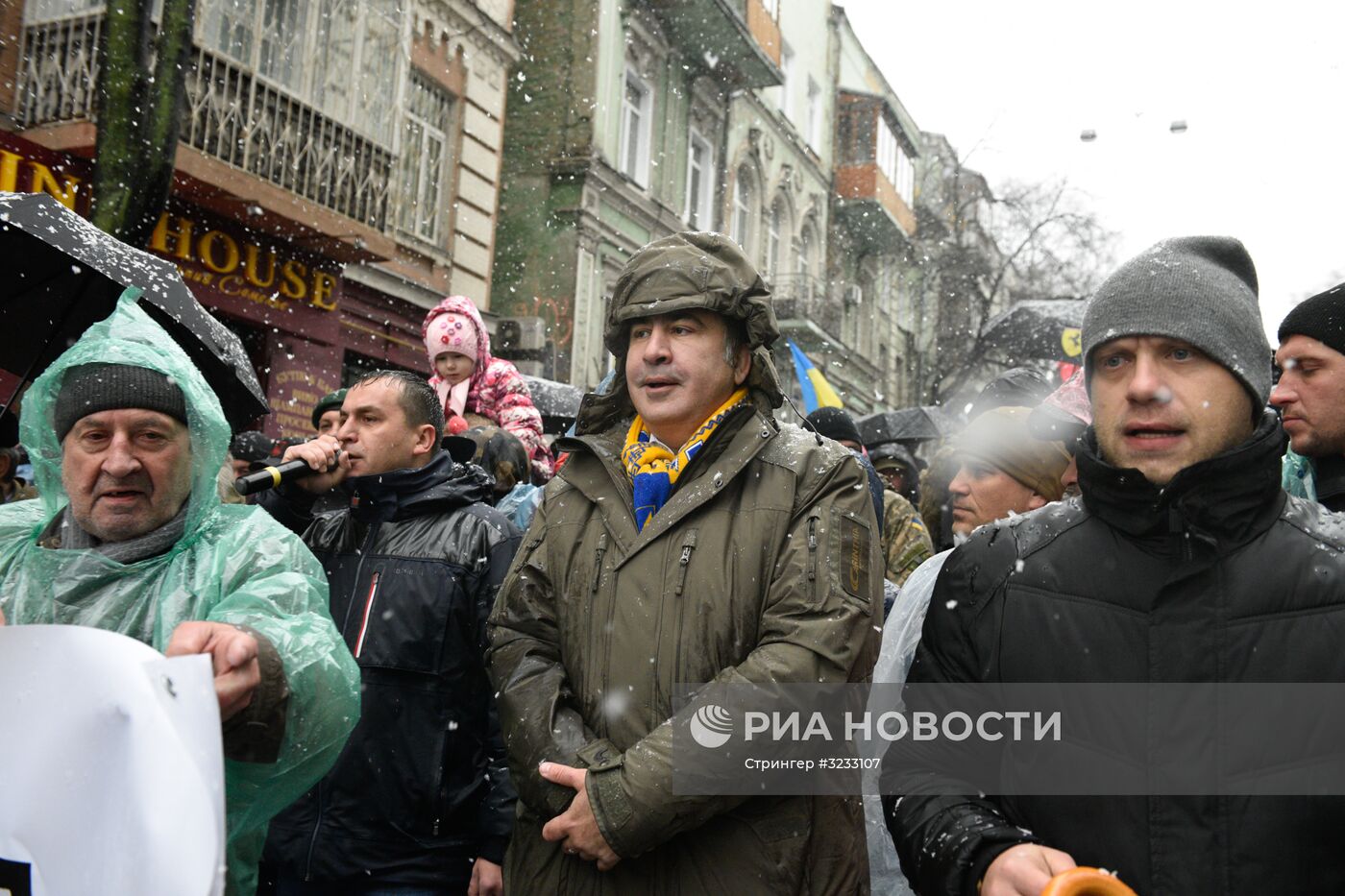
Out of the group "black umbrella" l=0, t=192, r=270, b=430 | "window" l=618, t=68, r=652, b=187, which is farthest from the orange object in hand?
"window" l=618, t=68, r=652, b=187

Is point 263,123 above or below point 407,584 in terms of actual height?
above

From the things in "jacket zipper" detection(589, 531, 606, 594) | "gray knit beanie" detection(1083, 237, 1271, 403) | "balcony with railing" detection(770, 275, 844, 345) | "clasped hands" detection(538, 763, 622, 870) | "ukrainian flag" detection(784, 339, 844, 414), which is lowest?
"clasped hands" detection(538, 763, 622, 870)

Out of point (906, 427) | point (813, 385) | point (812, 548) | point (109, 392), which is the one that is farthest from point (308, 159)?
point (812, 548)

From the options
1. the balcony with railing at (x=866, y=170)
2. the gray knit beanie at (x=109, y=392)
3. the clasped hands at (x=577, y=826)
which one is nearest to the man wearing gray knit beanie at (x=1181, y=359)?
the clasped hands at (x=577, y=826)

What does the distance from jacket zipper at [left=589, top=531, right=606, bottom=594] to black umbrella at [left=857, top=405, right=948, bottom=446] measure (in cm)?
644

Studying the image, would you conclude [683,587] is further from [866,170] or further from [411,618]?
[866,170]

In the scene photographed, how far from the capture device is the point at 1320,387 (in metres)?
2.91

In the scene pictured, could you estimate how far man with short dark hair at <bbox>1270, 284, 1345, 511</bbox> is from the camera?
287 centimetres

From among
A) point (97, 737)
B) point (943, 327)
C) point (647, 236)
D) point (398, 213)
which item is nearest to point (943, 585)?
point (97, 737)

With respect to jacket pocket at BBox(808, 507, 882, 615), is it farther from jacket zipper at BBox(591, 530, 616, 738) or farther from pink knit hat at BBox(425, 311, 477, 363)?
pink knit hat at BBox(425, 311, 477, 363)

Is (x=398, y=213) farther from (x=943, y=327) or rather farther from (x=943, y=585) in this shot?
(x=943, y=327)

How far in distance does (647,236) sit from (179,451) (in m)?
16.7

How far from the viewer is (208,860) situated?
5.06 feet

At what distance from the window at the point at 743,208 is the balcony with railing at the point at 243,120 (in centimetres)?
1189
